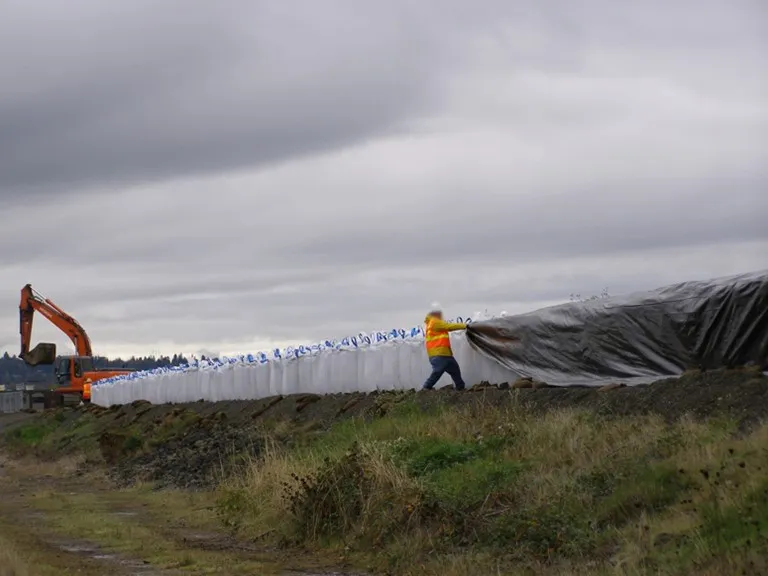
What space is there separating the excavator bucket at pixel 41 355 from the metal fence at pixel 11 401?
632cm

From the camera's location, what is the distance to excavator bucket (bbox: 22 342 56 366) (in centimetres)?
5859

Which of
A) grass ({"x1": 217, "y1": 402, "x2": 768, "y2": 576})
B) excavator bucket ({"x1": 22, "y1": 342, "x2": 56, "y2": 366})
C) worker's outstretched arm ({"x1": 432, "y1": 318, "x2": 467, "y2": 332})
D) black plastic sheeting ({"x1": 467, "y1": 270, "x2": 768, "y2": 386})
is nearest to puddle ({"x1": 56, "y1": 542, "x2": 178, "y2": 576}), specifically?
grass ({"x1": 217, "y1": 402, "x2": 768, "y2": 576})

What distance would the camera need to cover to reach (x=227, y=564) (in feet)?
42.0

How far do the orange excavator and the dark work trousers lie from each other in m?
39.7

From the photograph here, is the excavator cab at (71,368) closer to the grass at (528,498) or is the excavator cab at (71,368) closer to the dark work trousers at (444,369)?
the dark work trousers at (444,369)

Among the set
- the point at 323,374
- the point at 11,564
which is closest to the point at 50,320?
the point at 323,374

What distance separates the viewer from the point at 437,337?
21.9 m

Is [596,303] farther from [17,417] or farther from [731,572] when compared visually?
[17,417]

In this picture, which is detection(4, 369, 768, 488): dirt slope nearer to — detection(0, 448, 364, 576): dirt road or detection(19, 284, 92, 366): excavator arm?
detection(0, 448, 364, 576): dirt road

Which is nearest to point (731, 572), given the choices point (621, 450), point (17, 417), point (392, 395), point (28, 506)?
point (621, 450)

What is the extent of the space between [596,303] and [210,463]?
26.9 feet

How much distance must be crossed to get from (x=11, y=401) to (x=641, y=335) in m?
54.6

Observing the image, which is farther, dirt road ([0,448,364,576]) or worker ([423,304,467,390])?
worker ([423,304,467,390])

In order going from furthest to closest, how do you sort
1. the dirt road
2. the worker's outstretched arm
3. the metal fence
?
the metal fence → the worker's outstretched arm → the dirt road
